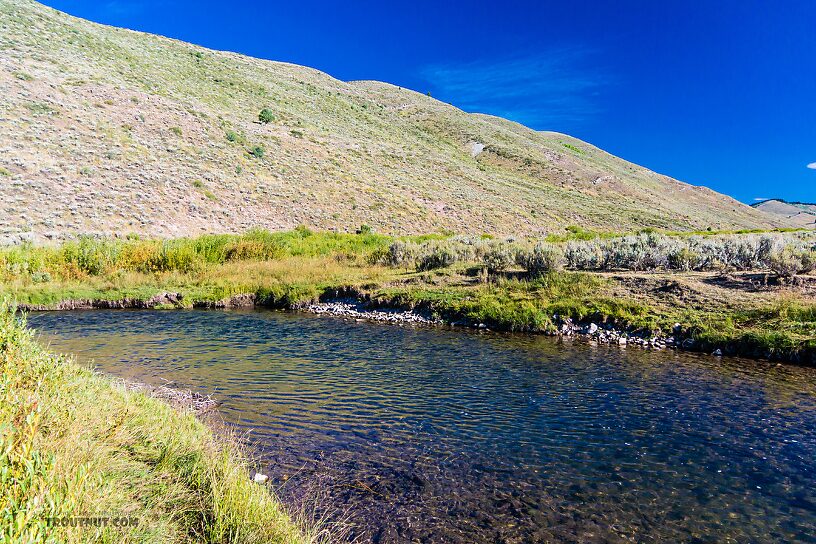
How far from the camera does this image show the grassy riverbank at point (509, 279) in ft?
48.2

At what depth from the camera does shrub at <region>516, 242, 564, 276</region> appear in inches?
856

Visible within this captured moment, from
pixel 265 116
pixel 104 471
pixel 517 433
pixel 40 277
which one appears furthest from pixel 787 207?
pixel 104 471

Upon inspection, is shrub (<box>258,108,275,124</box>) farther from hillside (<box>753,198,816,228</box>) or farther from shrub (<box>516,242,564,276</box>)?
hillside (<box>753,198,816,228</box>)

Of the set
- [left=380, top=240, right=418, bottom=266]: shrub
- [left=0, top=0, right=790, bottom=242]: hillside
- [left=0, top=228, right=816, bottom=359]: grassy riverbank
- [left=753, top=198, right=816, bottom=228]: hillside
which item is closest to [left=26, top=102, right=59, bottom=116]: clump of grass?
[left=0, top=0, right=790, bottom=242]: hillside

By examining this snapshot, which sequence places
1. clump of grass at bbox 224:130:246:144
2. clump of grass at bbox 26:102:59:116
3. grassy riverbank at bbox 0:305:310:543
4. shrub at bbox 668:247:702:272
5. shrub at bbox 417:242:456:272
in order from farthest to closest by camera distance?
1. clump of grass at bbox 224:130:246:144
2. clump of grass at bbox 26:102:59:116
3. shrub at bbox 417:242:456:272
4. shrub at bbox 668:247:702:272
5. grassy riverbank at bbox 0:305:310:543

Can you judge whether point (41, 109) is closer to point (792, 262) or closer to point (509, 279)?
point (509, 279)

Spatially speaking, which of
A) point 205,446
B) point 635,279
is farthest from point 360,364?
point 635,279

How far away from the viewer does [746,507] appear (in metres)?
5.85

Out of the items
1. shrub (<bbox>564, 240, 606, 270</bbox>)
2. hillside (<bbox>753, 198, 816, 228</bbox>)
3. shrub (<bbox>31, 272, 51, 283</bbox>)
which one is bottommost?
shrub (<bbox>31, 272, 51, 283</bbox>)

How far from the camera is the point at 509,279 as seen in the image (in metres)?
21.5

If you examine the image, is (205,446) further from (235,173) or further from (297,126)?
(297,126)

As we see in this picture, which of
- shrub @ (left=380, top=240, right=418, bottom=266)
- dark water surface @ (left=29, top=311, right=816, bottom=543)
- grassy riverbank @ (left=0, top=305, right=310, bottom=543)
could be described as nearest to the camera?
grassy riverbank @ (left=0, top=305, right=310, bottom=543)

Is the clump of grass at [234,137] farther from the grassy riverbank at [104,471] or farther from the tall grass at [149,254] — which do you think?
the grassy riverbank at [104,471]

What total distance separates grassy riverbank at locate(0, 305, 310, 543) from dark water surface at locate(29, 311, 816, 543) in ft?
4.46
